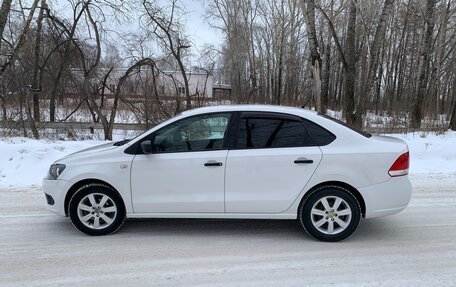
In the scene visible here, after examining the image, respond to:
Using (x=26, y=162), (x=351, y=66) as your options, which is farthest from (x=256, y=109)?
(x=351, y=66)

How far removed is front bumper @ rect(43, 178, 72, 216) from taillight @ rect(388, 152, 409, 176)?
3924mm

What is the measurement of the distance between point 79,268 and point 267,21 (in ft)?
146

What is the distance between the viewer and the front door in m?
4.77

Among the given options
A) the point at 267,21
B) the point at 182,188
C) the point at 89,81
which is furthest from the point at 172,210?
the point at 267,21

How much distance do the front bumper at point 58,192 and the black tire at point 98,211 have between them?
124mm

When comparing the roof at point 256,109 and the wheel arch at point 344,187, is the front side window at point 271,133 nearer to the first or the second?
the roof at point 256,109

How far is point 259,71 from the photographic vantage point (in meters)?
48.9

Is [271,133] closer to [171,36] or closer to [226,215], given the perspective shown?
[226,215]

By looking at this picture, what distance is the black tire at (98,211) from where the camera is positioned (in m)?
4.89

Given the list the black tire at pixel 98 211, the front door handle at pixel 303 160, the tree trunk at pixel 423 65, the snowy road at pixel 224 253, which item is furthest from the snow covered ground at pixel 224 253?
the tree trunk at pixel 423 65

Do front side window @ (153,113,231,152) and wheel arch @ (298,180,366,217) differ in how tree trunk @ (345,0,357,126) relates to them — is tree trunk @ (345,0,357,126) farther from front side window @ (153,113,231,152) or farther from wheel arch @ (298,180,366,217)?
front side window @ (153,113,231,152)

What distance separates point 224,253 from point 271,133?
1537mm

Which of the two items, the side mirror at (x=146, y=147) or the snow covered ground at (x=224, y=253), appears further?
the side mirror at (x=146, y=147)

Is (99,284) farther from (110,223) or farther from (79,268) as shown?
(110,223)
